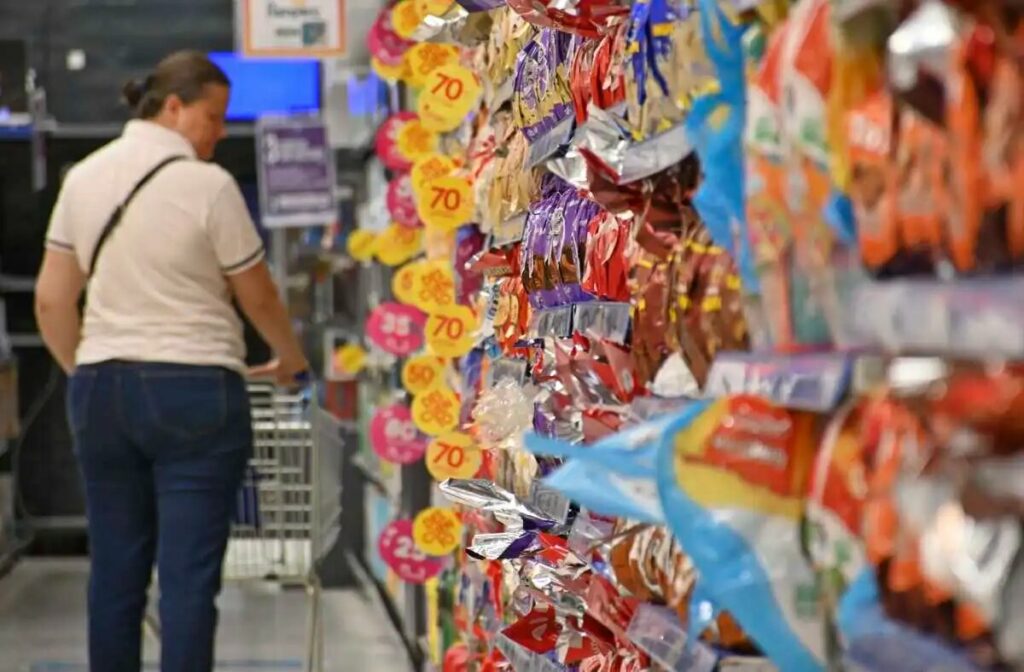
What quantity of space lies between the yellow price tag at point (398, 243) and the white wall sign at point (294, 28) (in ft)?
5.93

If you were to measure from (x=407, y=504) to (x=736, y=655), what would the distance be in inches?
156

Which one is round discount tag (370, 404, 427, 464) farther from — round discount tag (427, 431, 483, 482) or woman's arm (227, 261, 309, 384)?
round discount tag (427, 431, 483, 482)

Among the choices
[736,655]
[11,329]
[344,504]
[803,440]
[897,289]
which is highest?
[897,289]

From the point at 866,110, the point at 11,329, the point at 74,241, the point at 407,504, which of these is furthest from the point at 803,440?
the point at 11,329

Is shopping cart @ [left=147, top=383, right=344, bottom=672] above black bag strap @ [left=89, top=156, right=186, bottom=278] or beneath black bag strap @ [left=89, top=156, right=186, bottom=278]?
beneath

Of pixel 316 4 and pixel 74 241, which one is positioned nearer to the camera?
pixel 74 241

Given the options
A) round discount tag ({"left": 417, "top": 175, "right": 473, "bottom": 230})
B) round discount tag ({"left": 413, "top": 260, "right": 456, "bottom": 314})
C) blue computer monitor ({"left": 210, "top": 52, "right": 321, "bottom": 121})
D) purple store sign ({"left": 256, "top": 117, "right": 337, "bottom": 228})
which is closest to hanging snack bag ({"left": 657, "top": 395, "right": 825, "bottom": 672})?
round discount tag ({"left": 417, "top": 175, "right": 473, "bottom": 230})

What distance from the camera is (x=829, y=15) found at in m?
0.99

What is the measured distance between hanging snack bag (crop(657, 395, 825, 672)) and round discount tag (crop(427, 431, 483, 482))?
2.14 meters

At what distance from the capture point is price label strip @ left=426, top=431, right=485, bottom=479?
3.22 m

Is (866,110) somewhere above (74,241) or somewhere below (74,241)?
above

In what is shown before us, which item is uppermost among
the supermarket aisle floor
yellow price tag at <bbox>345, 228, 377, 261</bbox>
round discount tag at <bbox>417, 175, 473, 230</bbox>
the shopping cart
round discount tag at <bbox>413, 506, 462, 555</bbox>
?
round discount tag at <bbox>417, 175, 473, 230</bbox>

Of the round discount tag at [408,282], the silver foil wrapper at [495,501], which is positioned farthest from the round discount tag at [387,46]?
the silver foil wrapper at [495,501]

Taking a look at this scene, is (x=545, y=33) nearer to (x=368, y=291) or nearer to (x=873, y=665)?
(x=873, y=665)
